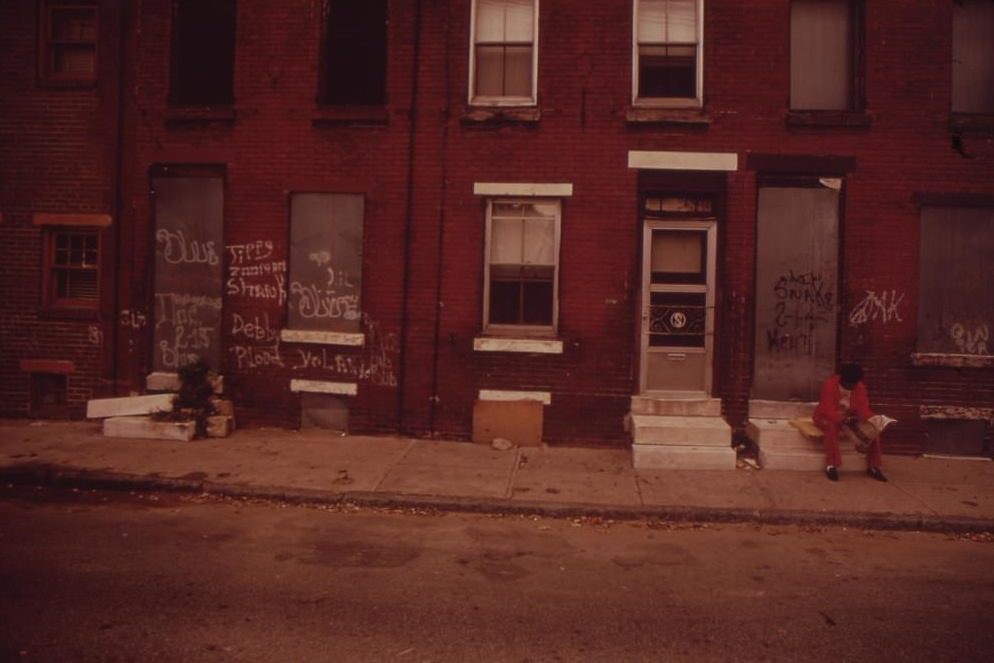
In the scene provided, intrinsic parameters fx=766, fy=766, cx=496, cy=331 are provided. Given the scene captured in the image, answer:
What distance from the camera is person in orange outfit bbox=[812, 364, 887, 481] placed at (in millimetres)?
8969

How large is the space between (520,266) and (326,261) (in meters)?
2.77

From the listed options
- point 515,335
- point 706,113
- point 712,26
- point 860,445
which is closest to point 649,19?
point 712,26

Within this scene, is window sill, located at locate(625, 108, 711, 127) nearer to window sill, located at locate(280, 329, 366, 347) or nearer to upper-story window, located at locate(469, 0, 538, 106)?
upper-story window, located at locate(469, 0, 538, 106)

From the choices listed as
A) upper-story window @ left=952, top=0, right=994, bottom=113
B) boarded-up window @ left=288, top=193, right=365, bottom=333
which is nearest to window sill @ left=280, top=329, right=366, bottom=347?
boarded-up window @ left=288, top=193, right=365, bottom=333

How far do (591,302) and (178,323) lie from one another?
19.7ft

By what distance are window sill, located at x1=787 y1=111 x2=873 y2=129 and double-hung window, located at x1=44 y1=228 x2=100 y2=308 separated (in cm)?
1011

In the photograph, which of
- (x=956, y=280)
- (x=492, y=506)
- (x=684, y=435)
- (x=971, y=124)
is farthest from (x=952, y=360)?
(x=492, y=506)

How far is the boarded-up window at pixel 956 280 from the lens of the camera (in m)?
10.2

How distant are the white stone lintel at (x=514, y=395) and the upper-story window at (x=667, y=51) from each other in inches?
165

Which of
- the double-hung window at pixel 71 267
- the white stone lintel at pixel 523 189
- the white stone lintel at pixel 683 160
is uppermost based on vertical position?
the white stone lintel at pixel 683 160

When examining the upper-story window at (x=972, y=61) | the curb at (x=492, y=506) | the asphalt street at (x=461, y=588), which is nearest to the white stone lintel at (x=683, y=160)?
the upper-story window at (x=972, y=61)

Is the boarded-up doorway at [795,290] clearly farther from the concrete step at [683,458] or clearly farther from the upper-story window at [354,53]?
the upper-story window at [354,53]

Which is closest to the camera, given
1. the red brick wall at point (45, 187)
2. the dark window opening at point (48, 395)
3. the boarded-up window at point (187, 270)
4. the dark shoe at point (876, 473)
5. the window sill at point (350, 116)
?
the dark shoe at point (876, 473)

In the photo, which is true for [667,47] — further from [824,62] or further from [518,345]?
[518,345]
